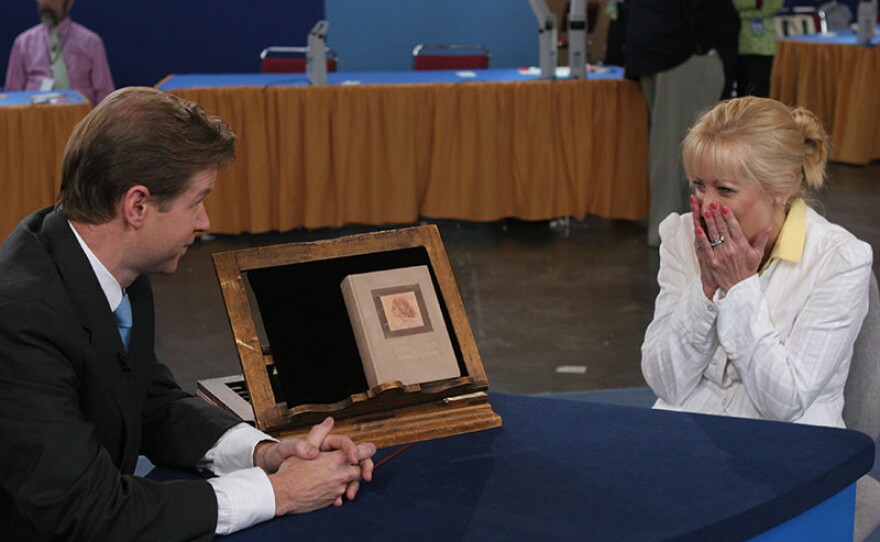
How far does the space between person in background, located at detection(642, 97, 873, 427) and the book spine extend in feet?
2.23

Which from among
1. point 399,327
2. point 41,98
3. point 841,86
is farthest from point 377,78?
point 399,327

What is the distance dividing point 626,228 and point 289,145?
6.03ft

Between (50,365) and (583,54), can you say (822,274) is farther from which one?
(583,54)

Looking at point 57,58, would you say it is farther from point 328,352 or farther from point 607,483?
point 607,483

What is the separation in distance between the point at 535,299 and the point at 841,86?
3.54 meters

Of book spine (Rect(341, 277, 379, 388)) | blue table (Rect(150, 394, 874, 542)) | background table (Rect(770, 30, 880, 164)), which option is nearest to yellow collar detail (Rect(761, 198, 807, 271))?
blue table (Rect(150, 394, 874, 542))

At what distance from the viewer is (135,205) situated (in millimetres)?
1700

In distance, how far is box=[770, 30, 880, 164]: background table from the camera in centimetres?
759

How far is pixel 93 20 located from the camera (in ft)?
29.9

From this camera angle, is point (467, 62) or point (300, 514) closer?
point (300, 514)

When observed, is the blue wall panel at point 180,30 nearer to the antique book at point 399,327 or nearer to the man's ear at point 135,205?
the antique book at point 399,327

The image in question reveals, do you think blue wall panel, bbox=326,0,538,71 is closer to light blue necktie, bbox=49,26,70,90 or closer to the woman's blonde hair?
light blue necktie, bbox=49,26,70,90

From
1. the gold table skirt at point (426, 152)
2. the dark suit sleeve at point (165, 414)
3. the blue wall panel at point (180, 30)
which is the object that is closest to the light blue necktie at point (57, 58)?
the gold table skirt at point (426, 152)

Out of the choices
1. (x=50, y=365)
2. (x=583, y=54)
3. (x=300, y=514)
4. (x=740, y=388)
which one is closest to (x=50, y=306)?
(x=50, y=365)
